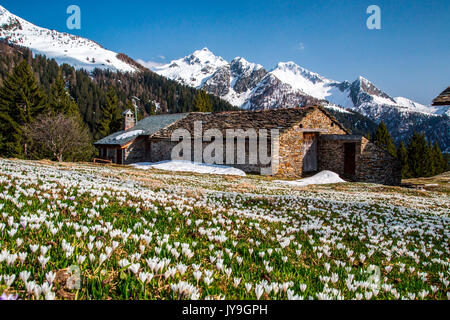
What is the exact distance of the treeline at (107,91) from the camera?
112m

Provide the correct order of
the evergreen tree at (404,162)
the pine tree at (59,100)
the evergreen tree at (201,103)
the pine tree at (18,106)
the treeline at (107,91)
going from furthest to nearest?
the treeline at (107,91) → the evergreen tree at (201,103) → the evergreen tree at (404,162) → the pine tree at (59,100) → the pine tree at (18,106)

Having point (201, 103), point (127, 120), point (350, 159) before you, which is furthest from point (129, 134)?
point (350, 159)

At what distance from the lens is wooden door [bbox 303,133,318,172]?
1312 inches

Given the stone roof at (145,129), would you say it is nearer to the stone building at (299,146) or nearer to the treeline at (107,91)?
the stone building at (299,146)

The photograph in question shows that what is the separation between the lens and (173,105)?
529 ft

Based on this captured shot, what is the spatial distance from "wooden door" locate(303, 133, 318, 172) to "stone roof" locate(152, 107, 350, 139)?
2.80 metres

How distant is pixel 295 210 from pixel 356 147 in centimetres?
2700

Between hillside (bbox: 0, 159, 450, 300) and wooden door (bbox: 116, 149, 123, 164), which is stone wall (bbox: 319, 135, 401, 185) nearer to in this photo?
hillside (bbox: 0, 159, 450, 300)

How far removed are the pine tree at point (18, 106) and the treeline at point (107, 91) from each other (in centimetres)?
1686

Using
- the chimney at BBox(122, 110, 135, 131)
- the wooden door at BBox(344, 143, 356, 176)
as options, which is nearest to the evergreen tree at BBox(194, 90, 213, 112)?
the chimney at BBox(122, 110, 135, 131)

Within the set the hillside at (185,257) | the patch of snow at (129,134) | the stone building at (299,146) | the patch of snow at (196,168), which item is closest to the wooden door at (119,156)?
the patch of snow at (129,134)

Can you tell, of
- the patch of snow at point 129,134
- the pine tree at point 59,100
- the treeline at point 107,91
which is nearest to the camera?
the patch of snow at point 129,134

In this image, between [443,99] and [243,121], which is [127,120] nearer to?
[243,121]

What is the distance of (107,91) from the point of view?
148000mm
